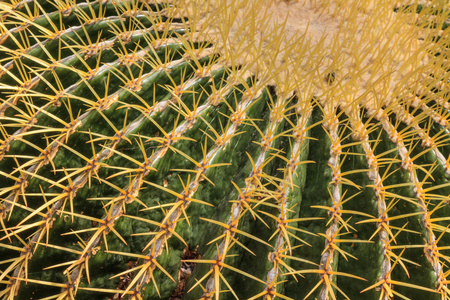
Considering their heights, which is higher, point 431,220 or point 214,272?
point 431,220

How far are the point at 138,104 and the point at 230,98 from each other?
33cm

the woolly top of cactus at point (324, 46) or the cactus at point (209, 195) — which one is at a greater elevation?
the woolly top of cactus at point (324, 46)

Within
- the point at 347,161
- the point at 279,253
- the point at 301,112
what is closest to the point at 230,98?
the point at 301,112

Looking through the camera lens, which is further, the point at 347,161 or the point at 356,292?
the point at 347,161

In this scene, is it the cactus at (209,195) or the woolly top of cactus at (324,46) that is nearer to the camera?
the cactus at (209,195)

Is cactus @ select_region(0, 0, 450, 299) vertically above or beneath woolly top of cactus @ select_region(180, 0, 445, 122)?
beneath

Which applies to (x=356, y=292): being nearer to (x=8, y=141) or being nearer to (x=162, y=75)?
(x=162, y=75)

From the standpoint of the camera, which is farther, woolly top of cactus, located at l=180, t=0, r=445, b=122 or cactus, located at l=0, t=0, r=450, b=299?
woolly top of cactus, located at l=180, t=0, r=445, b=122

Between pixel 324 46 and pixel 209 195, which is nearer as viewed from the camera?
pixel 209 195

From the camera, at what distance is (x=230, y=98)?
134 cm

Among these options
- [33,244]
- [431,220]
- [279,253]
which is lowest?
[33,244]

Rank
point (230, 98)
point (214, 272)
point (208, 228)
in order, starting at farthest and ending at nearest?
point (230, 98) → point (208, 228) → point (214, 272)

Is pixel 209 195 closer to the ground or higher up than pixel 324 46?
closer to the ground

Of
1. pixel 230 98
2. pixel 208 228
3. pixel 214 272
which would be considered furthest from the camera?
pixel 230 98
